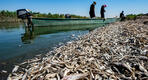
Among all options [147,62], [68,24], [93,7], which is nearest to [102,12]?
[93,7]

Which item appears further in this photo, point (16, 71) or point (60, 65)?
point (16, 71)

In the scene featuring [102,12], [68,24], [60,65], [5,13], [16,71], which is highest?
[5,13]

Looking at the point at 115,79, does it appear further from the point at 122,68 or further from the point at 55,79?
the point at 55,79

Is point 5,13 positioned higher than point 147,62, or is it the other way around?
point 5,13

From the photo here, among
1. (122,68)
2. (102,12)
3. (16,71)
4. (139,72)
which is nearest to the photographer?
(139,72)

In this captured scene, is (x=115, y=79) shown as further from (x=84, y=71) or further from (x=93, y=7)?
(x=93, y=7)

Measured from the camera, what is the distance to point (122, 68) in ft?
12.5

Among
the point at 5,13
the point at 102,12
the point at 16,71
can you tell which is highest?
the point at 5,13

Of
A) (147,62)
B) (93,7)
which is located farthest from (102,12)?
(147,62)

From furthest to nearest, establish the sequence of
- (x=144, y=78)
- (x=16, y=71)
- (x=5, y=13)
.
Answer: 1. (x=5, y=13)
2. (x=16, y=71)
3. (x=144, y=78)

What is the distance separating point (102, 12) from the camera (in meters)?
25.2

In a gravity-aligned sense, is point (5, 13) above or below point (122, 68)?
above

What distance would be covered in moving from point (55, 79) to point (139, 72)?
7.16ft

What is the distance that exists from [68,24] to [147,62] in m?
23.5
